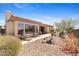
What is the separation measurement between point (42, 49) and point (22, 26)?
637 mm

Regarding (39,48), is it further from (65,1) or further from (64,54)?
(65,1)

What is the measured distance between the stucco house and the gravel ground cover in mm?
253

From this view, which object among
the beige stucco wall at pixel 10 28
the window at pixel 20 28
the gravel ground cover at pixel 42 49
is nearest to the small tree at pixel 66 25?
the gravel ground cover at pixel 42 49

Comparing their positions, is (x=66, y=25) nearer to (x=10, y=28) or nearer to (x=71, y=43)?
(x=71, y=43)

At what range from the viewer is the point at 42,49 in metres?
7.77

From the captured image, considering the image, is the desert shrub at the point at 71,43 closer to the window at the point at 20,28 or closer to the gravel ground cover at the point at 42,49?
the gravel ground cover at the point at 42,49

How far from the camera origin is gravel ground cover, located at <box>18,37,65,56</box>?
25.3 ft

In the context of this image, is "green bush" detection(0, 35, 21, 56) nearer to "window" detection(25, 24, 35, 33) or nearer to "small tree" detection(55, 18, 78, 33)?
"window" detection(25, 24, 35, 33)

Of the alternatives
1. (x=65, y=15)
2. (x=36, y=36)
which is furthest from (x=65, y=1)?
(x=36, y=36)

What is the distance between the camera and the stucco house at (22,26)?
25.2ft

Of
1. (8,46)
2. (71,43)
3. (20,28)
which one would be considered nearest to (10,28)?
(20,28)

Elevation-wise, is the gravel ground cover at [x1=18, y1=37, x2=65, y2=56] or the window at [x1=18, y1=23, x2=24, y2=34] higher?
the window at [x1=18, y1=23, x2=24, y2=34]

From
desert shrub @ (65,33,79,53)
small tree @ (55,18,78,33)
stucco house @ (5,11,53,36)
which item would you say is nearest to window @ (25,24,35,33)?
stucco house @ (5,11,53,36)

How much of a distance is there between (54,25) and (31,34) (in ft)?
1.70
